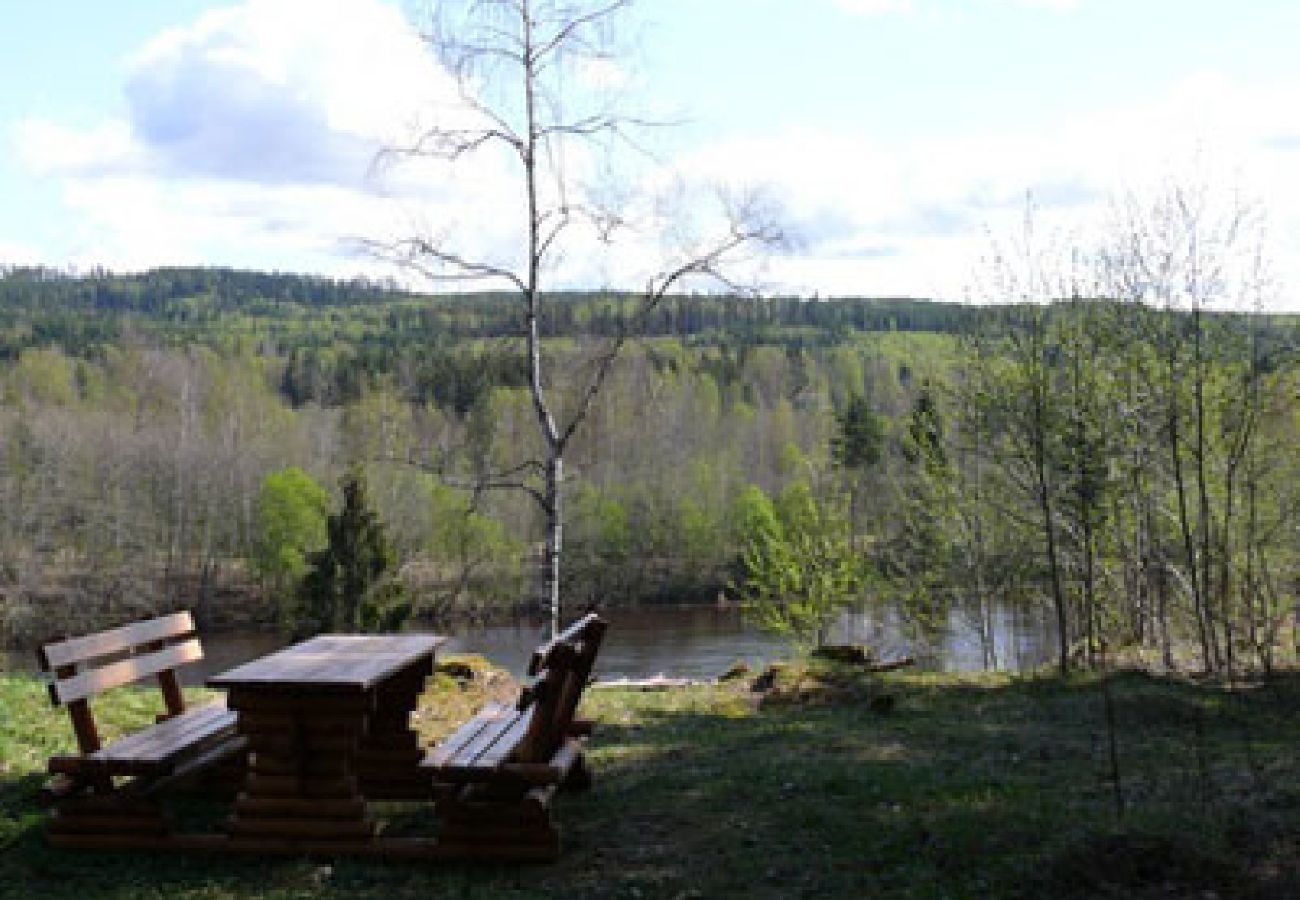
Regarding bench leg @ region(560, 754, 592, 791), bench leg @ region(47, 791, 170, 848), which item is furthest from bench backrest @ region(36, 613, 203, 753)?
bench leg @ region(560, 754, 592, 791)

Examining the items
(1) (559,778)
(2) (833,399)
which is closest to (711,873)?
(1) (559,778)

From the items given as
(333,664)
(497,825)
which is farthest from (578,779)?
(333,664)

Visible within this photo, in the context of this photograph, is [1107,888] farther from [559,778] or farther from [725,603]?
[725,603]

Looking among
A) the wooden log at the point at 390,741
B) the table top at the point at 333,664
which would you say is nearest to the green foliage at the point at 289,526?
the table top at the point at 333,664

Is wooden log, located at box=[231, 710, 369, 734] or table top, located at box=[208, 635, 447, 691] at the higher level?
table top, located at box=[208, 635, 447, 691]

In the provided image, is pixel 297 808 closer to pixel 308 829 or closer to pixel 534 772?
pixel 308 829

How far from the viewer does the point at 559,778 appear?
5539 millimetres

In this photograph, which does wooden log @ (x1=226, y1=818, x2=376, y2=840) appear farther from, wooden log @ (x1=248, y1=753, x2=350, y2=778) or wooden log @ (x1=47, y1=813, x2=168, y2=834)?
wooden log @ (x1=47, y1=813, x2=168, y2=834)

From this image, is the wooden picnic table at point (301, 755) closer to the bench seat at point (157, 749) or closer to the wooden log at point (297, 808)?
the wooden log at point (297, 808)

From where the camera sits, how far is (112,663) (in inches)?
262

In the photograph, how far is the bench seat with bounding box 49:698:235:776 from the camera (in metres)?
5.69

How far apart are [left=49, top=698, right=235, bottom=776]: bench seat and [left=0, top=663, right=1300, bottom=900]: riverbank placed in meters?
0.42

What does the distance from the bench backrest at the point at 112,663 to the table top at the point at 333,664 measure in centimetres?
64

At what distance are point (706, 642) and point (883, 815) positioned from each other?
31739 millimetres
